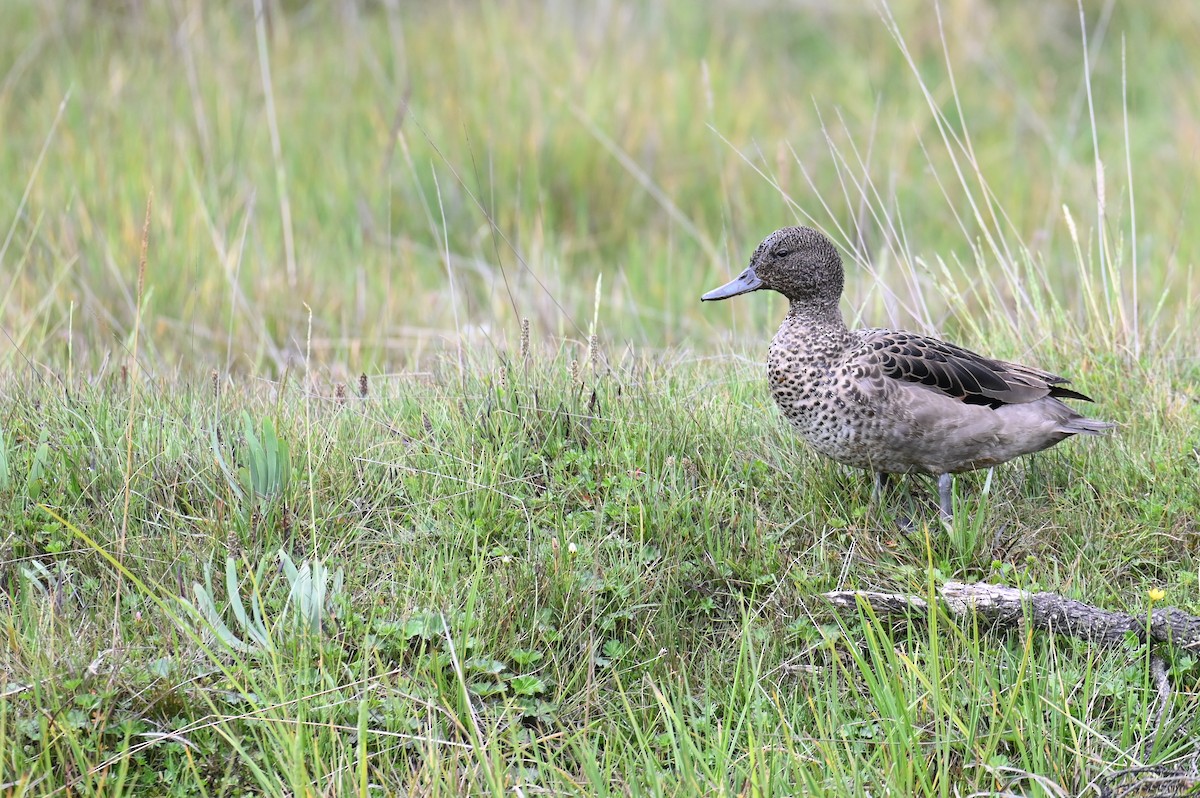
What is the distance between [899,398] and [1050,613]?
0.72m

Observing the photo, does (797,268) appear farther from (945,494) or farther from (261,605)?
(261,605)

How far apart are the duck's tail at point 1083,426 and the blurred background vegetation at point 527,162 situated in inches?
46.1

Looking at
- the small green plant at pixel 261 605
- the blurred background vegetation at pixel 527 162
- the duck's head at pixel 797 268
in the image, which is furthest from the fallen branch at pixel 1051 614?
the blurred background vegetation at pixel 527 162

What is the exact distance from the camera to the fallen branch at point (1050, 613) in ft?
9.96

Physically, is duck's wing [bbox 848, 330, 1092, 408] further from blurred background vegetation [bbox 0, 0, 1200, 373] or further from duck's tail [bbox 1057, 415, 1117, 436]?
blurred background vegetation [bbox 0, 0, 1200, 373]

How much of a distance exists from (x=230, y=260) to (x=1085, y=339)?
3568 millimetres

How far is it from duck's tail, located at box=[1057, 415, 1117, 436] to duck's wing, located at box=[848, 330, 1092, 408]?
8 cm

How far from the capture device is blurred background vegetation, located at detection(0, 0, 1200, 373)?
558 cm

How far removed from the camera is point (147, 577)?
3.16m

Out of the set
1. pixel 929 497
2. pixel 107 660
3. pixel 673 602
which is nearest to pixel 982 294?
pixel 929 497

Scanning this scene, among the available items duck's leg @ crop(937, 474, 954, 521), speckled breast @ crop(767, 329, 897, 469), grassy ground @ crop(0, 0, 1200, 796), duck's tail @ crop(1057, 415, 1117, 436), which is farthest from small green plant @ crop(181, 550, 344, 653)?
duck's tail @ crop(1057, 415, 1117, 436)

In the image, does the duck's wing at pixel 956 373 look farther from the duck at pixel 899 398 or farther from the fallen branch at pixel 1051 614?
the fallen branch at pixel 1051 614

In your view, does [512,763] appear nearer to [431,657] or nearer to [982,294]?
[431,657]

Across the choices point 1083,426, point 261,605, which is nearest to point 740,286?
point 1083,426
